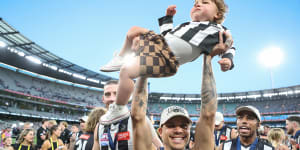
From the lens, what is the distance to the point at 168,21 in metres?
2.21

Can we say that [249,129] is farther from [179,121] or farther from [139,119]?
[139,119]

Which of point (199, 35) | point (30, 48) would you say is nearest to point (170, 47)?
point (199, 35)

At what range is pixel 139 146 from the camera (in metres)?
2.09

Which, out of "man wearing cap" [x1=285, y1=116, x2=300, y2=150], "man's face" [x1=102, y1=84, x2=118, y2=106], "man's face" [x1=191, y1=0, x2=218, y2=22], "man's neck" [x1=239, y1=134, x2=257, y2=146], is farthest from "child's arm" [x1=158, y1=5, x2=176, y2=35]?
"man wearing cap" [x1=285, y1=116, x2=300, y2=150]

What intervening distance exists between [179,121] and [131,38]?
1.13 meters

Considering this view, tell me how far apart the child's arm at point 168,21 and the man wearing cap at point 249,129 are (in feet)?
7.81

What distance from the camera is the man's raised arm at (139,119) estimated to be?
2.10 metres

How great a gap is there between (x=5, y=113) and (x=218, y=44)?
34.1 m

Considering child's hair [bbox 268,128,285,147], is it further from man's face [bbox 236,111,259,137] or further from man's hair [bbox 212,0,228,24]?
man's hair [bbox 212,0,228,24]

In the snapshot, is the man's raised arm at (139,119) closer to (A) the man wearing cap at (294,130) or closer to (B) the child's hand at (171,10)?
(B) the child's hand at (171,10)

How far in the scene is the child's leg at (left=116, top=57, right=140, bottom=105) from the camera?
1.80 m

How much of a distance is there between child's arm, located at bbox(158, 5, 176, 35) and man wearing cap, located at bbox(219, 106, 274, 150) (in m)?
2.38

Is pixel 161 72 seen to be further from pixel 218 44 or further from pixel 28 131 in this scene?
pixel 28 131

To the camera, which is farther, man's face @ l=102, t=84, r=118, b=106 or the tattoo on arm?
man's face @ l=102, t=84, r=118, b=106
